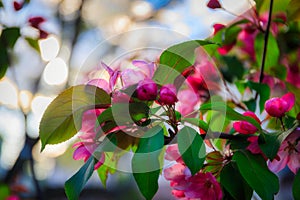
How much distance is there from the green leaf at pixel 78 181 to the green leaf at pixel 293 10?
622 millimetres

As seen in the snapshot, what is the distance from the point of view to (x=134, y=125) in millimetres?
648

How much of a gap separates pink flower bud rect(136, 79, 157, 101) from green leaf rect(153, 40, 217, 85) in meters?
0.04

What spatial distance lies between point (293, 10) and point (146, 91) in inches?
23.3

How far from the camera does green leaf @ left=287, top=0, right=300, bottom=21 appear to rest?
41.1 inches

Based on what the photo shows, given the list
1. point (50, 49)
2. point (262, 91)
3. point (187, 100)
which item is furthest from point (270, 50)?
point (50, 49)

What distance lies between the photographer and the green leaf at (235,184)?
0.67 m

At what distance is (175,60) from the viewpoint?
659 mm

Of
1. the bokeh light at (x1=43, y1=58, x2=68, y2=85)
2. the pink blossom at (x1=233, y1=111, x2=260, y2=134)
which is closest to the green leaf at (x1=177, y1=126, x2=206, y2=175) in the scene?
the pink blossom at (x1=233, y1=111, x2=260, y2=134)

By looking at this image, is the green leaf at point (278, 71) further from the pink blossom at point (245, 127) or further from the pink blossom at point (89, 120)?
the pink blossom at point (89, 120)

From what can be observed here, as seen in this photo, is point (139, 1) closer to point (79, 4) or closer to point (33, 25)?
point (79, 4)

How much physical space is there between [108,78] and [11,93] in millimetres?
1159

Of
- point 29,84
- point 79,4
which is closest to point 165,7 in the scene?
point 79,4

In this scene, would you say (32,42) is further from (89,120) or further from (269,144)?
(269,144)

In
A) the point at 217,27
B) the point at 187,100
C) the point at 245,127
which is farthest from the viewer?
the point at 217,27
